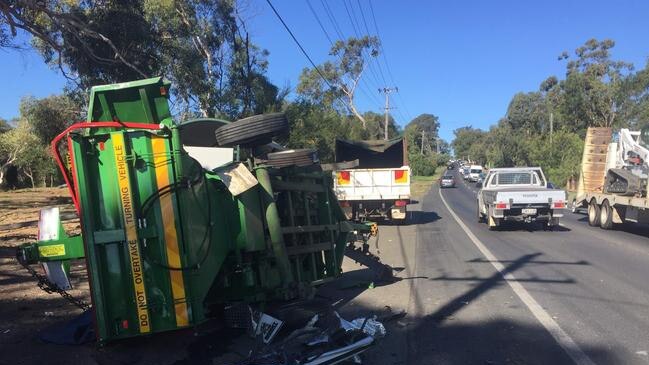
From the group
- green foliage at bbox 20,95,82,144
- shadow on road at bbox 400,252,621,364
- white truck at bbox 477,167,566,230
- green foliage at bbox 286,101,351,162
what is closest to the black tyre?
white truck at bbox 477,167,566,230

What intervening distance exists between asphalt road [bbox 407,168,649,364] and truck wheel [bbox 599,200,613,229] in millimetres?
2365

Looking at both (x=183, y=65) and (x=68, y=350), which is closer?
(x=68, y=350)

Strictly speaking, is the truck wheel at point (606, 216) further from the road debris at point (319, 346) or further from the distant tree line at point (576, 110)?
the distant tree line at point (576, 110)

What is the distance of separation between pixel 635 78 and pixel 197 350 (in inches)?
2239

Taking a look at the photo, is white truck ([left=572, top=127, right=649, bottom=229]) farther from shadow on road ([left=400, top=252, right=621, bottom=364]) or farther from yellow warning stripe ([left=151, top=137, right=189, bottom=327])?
yellow warning stripe ([left=151, top=137, right=189, bottom=327])

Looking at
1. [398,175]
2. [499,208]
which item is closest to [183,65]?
[398,175]

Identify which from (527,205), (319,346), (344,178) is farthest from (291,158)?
(344,178)

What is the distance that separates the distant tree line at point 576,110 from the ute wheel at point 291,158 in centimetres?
3954

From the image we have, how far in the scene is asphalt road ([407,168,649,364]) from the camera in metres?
5.33

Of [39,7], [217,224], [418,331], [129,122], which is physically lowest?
[418,331]

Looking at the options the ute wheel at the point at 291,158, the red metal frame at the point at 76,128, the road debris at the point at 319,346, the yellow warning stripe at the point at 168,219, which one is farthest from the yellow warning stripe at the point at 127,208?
the ute wheel at the point at 291,158

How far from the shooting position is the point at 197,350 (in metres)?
5.54

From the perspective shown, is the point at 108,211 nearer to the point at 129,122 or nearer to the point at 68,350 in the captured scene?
the point at 129,122

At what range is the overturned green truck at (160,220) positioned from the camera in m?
4.87
